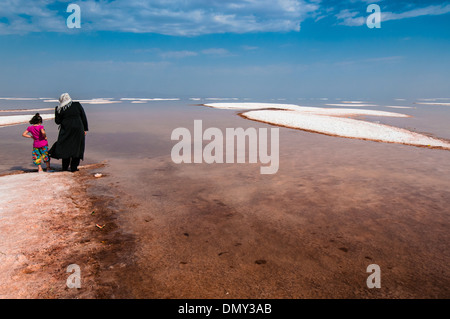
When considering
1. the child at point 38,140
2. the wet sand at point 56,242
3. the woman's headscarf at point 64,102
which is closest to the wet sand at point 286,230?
the wet sand at point 56,242

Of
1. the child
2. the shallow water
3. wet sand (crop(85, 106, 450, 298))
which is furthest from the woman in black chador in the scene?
wet sand (crop(85, 106, 450, 298))

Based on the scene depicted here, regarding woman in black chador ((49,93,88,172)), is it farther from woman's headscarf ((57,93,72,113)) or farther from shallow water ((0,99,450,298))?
shallow water ((0,99,450,298))

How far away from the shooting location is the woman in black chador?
7.71m

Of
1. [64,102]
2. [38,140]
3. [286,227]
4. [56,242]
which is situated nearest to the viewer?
[56,242]

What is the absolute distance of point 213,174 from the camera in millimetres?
7766

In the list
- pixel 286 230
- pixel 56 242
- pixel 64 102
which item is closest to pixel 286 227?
pixel 286 230

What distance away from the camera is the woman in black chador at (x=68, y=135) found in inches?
303

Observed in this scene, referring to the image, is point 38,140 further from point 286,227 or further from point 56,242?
point 286,227

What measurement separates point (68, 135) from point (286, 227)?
6337mm

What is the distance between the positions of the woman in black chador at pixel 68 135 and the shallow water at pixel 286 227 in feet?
3.11

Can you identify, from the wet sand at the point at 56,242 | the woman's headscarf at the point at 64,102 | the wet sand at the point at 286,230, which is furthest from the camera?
the woman's headscarf at the point at 64,102

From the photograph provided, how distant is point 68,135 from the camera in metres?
7.79

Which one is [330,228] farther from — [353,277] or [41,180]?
[41,180]

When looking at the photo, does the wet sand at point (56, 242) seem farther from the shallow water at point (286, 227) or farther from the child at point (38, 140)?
the child at point (38, 140)
